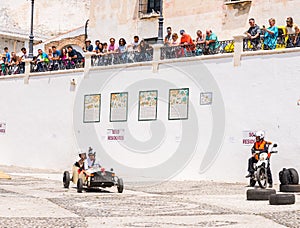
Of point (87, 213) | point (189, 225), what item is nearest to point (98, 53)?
point (87, 213)

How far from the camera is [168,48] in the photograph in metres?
26.3

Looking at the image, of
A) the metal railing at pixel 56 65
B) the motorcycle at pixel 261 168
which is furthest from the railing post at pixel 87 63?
the motorcycle at pixel 261 168

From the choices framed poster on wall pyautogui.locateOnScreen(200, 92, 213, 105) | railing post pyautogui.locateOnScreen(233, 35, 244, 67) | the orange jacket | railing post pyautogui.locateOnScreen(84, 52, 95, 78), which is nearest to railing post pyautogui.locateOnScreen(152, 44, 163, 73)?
framed poster on wall pyautogui.locateOnScreen(200, 92, 213, 105)

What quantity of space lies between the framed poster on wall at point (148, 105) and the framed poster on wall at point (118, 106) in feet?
2.60

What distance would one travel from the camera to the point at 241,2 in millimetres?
29156

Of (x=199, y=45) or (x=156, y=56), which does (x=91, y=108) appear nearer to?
(x=156, y=56)

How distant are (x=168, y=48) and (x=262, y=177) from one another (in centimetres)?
859

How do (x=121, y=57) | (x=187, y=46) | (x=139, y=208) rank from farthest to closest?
(x=121, y=57), (x=187, y=46), (x=139, y=208)

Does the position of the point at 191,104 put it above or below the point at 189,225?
above

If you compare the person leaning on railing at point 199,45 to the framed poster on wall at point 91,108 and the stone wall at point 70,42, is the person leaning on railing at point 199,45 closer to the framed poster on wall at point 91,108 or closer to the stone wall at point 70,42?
the framed poster on wall at point 91,108

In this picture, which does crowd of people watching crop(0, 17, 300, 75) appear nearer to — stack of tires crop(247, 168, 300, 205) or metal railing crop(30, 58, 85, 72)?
metal railing crop(30, 58, 85, 72)

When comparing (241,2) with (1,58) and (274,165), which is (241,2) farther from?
(1,58)

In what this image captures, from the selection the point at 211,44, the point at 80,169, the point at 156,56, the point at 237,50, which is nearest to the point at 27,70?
the point at 156,56

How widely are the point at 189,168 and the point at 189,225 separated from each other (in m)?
12.8
